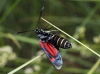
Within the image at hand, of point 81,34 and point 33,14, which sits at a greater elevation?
point 81,34

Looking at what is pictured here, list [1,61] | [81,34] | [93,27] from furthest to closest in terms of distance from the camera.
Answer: [93,27] < [81,34] < [1,61]

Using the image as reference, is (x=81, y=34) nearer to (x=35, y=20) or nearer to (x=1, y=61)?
(x=1, y=61)

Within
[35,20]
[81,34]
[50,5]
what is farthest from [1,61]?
[50,5]

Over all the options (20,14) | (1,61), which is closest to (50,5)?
(20,14)

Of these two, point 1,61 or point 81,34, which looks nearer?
point 1,61

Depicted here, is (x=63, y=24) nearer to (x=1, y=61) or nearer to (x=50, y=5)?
(x=50, y=5)

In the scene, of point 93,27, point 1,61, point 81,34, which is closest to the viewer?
point 1,61
